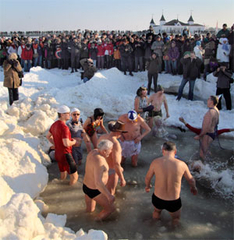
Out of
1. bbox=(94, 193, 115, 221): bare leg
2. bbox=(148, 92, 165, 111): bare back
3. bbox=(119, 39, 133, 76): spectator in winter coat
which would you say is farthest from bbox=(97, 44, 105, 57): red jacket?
bbox=(94, 193, 115, 221): bare leg

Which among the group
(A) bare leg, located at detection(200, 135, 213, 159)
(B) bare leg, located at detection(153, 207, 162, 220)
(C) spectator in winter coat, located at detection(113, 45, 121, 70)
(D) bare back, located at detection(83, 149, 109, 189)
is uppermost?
(C) spectator in winter coat, located at detection(113, 45, 121, 70)

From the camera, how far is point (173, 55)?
40.7ft

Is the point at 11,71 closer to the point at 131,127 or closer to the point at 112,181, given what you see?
the point at 131,127

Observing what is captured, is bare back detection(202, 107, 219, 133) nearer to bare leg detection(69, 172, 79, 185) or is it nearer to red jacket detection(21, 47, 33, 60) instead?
bare leg detection(69, 172, 79, 185)

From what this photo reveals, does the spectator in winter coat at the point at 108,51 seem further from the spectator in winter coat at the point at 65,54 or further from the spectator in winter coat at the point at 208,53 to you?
the spectator in winter coat at the point at 208,53

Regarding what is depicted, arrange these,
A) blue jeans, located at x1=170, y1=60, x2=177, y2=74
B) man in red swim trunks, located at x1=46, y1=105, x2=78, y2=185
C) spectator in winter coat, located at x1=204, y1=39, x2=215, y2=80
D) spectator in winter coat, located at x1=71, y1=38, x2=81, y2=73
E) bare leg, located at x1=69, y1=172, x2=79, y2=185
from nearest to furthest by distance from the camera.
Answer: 1. man in red swim trunks, located at x1=46, y1=105, x2=78, y2=185
2. bare leg, located at x1=69, y1=172, x2=79, y2=185
3. spectator in winter coat, located at x1=204, y1=39, x2=215, y2=80
4. blue jeans, located at x1=170, y1=60, x2=177, y2=74
5. spectator in winter coat, located at x1=71, y1=38, x2=81, y2=73

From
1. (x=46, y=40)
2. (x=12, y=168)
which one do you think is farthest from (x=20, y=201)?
(x=46, y=40)

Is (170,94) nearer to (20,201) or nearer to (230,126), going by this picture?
(230,126)

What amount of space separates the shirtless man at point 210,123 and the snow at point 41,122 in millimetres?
2238

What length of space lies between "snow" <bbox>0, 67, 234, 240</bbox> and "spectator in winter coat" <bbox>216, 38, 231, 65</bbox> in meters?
0.96

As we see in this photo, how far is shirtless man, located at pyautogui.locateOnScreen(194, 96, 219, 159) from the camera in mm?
5520

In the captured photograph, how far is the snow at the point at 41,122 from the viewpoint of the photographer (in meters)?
3.34

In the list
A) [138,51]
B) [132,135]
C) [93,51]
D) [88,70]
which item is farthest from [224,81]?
[93,51]

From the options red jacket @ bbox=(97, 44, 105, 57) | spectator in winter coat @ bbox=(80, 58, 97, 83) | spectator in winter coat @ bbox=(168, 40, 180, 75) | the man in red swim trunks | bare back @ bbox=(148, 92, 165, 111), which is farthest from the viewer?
red jacket @ bbox=(97, 44, 105, 57)
